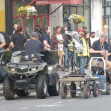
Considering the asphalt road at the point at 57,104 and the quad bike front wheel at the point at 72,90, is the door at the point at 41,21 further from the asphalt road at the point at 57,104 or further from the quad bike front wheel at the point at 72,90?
the quad bike front wheel at the point at 72,90

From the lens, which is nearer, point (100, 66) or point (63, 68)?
point (100, 66)

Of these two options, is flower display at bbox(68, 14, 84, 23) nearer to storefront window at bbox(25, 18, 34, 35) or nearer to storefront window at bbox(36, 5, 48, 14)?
storefront window at bbox(36, 5, 48, 14)

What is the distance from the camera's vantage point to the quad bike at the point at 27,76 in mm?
17266

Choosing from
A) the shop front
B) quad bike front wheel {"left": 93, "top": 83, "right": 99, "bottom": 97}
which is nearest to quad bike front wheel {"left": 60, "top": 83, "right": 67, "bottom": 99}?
quad bike front wheel {"left": 93, "top": 83, "right": 99, "bottom": 97}

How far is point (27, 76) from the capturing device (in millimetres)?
17469

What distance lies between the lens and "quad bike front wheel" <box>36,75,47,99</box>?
17219mm

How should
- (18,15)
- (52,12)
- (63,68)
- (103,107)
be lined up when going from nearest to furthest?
(103,107) → (63,68) → (18,15) → (52,12)

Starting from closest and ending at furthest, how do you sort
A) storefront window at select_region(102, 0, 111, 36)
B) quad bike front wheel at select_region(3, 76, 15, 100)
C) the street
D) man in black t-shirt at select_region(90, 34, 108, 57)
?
the street
quad bike front wheel at select_region(3, 76, 15, 100)
man in black t-shirt at select_region(90, 34, 108, 57)
storefront window at select_region(102, 0, 111, 36)

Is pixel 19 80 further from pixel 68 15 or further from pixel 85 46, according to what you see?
pixel 68 15

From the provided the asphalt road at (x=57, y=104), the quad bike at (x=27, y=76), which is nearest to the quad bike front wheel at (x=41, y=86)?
Answer: the quad bike at (x=27, y=76)

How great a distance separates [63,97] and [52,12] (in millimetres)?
14519

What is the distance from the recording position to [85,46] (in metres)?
23.7

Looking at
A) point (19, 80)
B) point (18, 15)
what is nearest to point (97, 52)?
point (19, 80)

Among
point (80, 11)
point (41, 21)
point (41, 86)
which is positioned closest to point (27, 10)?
point (41, 21)
